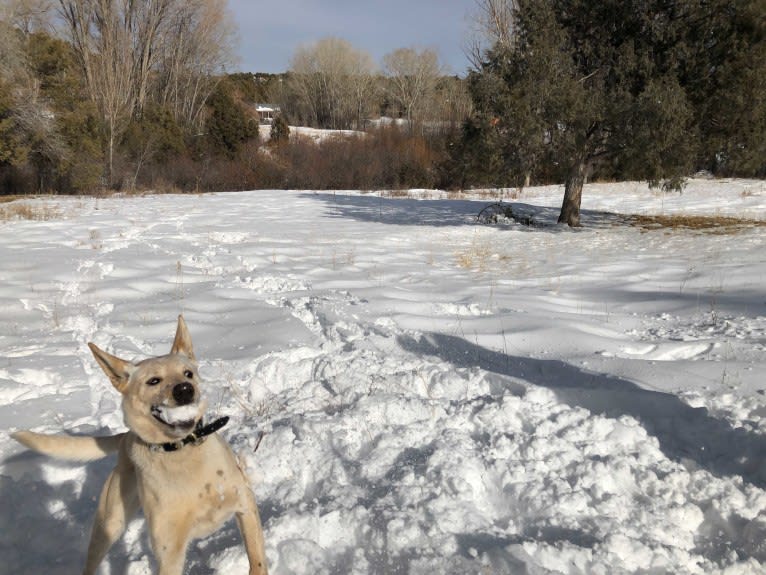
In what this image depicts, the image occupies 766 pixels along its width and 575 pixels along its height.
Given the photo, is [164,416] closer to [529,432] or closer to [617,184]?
[529,432]

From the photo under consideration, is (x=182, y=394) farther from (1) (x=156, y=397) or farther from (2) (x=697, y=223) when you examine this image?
(2) (x=697, y=223)

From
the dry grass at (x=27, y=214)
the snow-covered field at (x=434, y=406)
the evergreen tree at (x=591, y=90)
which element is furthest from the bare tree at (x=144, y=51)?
the snow-covered field at (x=434, y=406)

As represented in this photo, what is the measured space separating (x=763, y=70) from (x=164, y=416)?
1077 cm

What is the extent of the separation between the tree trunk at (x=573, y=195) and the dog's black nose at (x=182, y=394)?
1032 cm

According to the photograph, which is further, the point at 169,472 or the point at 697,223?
the point at 697,223

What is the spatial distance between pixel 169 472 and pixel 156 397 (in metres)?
0.28

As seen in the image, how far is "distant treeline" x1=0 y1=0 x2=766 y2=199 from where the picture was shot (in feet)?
29.1

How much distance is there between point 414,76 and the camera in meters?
42.5

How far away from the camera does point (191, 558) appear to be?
2066mm

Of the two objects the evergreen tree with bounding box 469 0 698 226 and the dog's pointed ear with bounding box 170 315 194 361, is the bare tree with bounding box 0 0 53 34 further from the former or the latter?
the dog's pointed ear with bounding box 170 315 194 361

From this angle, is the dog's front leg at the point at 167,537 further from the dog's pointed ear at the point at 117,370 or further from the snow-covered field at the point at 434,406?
the dog's pointed ear at the point at 117,370

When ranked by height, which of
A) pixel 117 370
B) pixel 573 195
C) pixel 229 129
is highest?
pixel 229 129

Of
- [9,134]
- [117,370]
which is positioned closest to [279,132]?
[9,134]

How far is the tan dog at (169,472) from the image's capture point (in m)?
1.75
